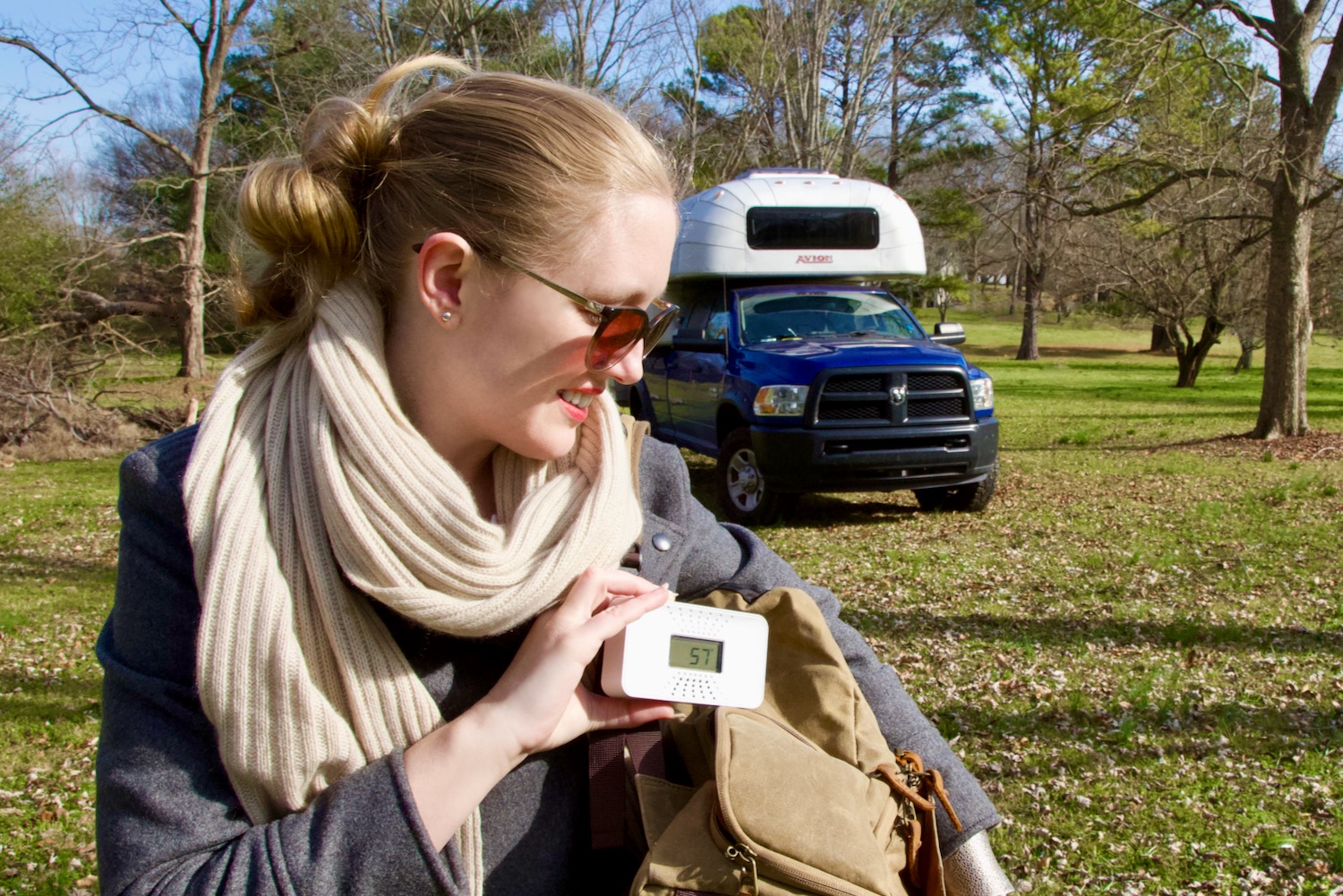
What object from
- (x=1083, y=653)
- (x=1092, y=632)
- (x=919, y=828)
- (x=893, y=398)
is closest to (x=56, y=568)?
(x=893, y=398)

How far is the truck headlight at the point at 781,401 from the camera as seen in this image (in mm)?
8609

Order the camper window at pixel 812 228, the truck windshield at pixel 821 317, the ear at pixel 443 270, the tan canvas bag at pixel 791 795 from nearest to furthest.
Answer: the tan canvas bag at pixel 791 795 < the ear at pixel 443 270 < the truck windshield at pixel 821 317 < the camper window at pixel 812 228

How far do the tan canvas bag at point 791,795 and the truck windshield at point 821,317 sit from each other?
8065 millimetres

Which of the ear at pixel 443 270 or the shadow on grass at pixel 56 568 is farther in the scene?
the shadow on grass at pixel 56 568

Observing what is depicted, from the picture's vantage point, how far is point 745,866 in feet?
4.30

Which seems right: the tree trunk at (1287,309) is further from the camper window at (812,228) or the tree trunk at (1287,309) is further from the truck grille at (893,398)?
the truck grille at (893,398)

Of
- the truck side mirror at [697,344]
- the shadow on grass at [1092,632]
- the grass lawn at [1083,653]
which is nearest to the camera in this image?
the grass lawn at [1083,653]

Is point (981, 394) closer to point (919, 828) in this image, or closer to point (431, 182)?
point (919, 828)

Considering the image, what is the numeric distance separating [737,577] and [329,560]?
72cm

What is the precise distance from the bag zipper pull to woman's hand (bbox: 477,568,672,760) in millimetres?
258

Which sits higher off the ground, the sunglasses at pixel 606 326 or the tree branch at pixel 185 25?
the tree branch at pixel 185 25

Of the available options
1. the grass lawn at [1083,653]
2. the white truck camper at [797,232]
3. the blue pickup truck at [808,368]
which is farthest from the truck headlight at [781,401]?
the white truck camper at [797,232]

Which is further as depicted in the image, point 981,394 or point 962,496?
point 962,496

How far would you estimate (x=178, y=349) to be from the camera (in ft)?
83.3
